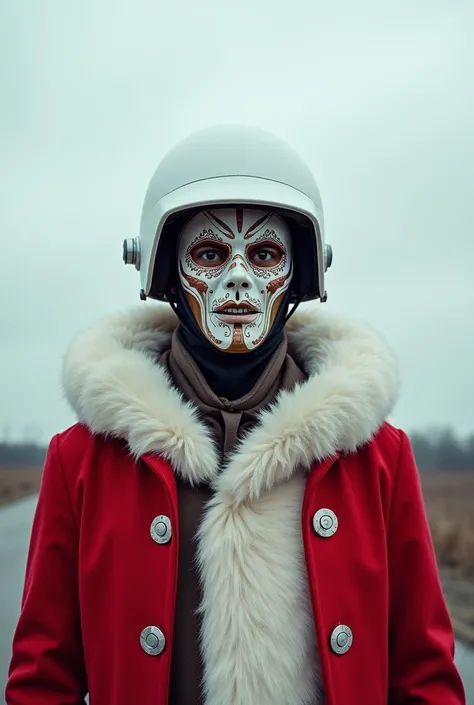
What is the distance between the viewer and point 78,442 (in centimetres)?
246

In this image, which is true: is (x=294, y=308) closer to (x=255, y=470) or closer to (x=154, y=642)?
(x=255, y=470)

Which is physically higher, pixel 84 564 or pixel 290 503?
pixel 290 503

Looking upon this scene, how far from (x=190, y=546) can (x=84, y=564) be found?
0.30 m

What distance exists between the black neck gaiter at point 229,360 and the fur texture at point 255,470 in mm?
125

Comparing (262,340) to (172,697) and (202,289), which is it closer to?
(202,289)

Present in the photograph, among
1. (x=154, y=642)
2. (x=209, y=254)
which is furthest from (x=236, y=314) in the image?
(x=154, y=642)

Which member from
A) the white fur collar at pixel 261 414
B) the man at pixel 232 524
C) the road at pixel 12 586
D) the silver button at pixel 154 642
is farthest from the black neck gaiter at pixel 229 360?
the road at pixel 12 586

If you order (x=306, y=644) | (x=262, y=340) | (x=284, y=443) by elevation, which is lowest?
(x=306, y=644)

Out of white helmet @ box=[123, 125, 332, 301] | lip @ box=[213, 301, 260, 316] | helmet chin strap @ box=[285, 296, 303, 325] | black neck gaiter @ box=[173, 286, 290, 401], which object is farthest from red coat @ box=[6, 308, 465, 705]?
white helmet @ box=[123, 125, 332, 301]

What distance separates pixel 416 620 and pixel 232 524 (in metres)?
0.58

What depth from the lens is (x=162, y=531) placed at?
2221 millimetres

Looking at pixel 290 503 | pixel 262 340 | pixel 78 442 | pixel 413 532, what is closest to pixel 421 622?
pixel 413 532

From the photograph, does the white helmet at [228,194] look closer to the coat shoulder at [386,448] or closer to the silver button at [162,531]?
the coat shoulder at [386,448]

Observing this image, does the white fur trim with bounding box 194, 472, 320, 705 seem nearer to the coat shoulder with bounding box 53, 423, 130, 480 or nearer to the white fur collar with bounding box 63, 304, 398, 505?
the white fur collar with bounding box 63, 304, 398, 505
